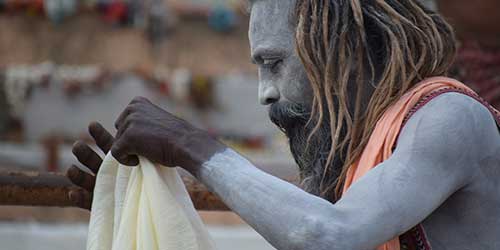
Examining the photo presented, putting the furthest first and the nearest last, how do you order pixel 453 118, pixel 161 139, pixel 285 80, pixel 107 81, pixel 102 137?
pixel 107 81, pixel 102 137, pixel 285 80, pixel 161 139, pixel 453 118

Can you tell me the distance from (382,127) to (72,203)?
926mm

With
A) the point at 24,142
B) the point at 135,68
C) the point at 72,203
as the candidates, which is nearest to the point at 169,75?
the point at 135,68

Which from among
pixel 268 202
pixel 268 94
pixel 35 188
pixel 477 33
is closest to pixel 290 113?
pixel 268 94

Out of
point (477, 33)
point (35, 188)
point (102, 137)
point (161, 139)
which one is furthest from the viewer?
point (477, 33)

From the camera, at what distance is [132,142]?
2.35 meters

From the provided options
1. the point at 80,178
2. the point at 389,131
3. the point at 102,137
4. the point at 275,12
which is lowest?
the point at 80,178

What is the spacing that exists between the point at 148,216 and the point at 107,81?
10.9m

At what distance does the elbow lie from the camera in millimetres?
2061

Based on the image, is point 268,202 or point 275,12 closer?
point 268,202

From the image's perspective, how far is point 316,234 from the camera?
2068mm

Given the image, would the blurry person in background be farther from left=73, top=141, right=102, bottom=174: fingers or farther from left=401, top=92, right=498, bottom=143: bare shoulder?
left=401, top=92, right=498, bottom=143: bare shoulder

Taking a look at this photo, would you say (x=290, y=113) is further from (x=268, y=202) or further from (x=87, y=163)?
(x=87, y=163)

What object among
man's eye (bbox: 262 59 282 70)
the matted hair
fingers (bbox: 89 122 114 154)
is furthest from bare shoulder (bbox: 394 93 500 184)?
fingers (bbox: 89 122 114 154)

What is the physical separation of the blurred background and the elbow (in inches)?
221
